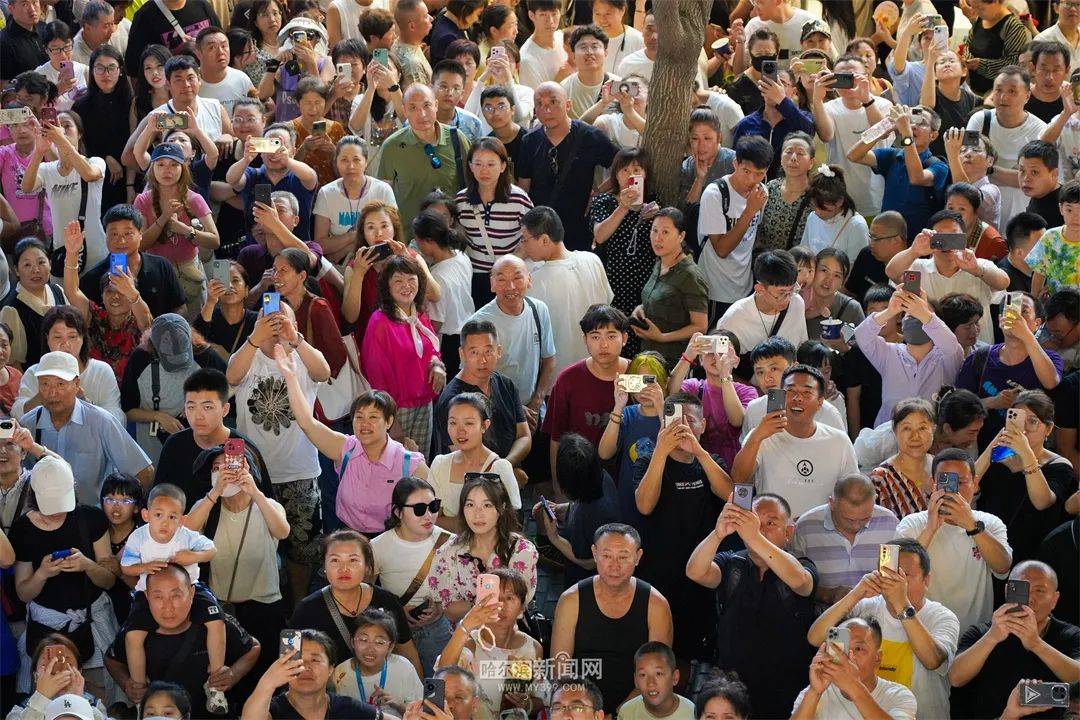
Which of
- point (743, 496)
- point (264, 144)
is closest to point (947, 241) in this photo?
point (743, 496)

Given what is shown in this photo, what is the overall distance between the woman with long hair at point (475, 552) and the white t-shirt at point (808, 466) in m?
1.33

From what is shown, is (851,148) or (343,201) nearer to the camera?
(343,201)

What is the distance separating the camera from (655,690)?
7855mm

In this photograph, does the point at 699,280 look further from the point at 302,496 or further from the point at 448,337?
the point at 302,496

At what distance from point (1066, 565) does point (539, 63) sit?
589 centimetres

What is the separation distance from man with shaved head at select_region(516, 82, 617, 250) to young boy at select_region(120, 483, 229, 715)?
142 inches

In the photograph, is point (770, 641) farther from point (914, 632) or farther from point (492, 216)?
Answer: point (492, 216)

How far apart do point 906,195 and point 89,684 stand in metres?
5.79

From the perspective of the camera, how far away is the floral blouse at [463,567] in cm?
845

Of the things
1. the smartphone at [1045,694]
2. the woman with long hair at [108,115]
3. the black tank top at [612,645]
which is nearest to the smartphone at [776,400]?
the black tank top at [612,645]

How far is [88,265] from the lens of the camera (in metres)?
10.8

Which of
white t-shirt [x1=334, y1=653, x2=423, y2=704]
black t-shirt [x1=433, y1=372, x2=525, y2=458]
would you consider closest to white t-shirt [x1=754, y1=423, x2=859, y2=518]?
black t-shirt [x1=433, y1=372, x2=525, y2=458]

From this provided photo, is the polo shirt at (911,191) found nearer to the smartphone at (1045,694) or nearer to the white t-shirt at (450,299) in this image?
the white t-shirt at (450,299)

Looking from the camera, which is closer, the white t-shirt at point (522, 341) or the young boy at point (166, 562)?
the young boy at point (166, 562)
